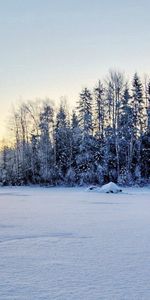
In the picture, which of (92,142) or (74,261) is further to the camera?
(92,142)

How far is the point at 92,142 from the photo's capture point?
3994 centimetres

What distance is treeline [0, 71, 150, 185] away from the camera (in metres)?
37.8

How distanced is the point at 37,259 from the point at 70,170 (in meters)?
33.2

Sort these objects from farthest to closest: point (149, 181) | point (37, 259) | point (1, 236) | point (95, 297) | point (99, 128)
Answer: point (99, 128) < point (149, 181) < point (1, 236) < point (37, 259) < point (95, 297)

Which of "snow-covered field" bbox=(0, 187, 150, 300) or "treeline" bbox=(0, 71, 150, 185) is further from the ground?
"treeline" bbox=(0, 71, 150, 185)

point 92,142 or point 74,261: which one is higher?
point 92,142

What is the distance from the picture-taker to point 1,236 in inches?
288

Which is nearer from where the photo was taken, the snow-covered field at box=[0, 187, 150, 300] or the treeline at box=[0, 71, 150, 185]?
the snow-covered field at box=[0, 187, 150, 300]

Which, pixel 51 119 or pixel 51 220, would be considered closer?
pixel 51 220

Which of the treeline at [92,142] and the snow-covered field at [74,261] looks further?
the treeline at [92,142]

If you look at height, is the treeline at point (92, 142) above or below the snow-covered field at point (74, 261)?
above

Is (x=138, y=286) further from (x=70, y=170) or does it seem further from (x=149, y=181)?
(x=70, y=170)

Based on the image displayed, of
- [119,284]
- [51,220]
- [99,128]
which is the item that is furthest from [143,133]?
[119,284]

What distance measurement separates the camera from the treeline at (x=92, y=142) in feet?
124
